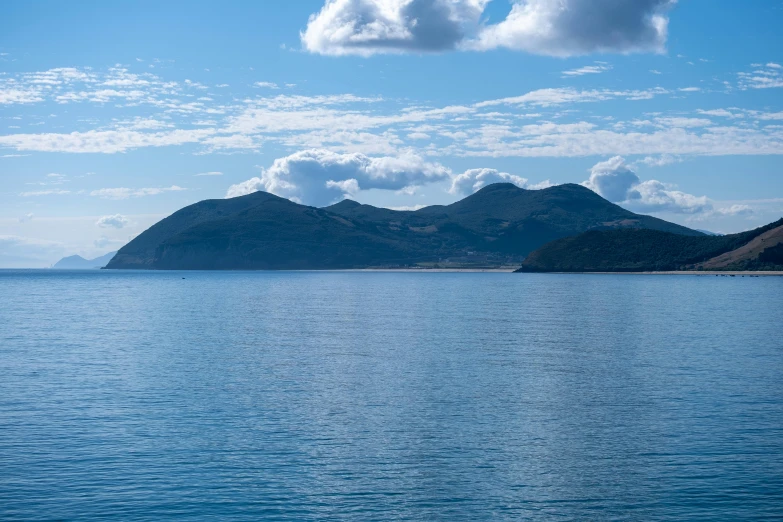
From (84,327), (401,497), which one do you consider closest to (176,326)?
(84,327)

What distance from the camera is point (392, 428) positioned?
41031 mm

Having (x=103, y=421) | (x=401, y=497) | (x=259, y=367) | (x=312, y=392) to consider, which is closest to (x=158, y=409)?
(x=103, y=421)

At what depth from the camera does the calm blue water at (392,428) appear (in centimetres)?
3025

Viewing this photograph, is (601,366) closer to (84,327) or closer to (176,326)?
(176,326)

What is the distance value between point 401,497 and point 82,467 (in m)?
14.5

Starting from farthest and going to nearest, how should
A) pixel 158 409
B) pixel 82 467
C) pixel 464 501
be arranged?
pixel 158 409
pixel 82 467
pixel 464 501

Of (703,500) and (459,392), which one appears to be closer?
(703,500)

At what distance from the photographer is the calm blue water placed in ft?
99.2

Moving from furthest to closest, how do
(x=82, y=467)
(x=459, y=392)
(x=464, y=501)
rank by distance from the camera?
(x=459, y=392) < (x=82, y=467) < (x=464, y=501)

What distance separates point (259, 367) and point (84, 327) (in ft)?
158

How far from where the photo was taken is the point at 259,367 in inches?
2482

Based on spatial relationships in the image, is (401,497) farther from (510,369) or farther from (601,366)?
(601,366)

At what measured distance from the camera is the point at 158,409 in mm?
46188

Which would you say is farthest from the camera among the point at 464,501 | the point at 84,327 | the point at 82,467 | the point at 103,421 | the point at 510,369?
the point at 84,327
